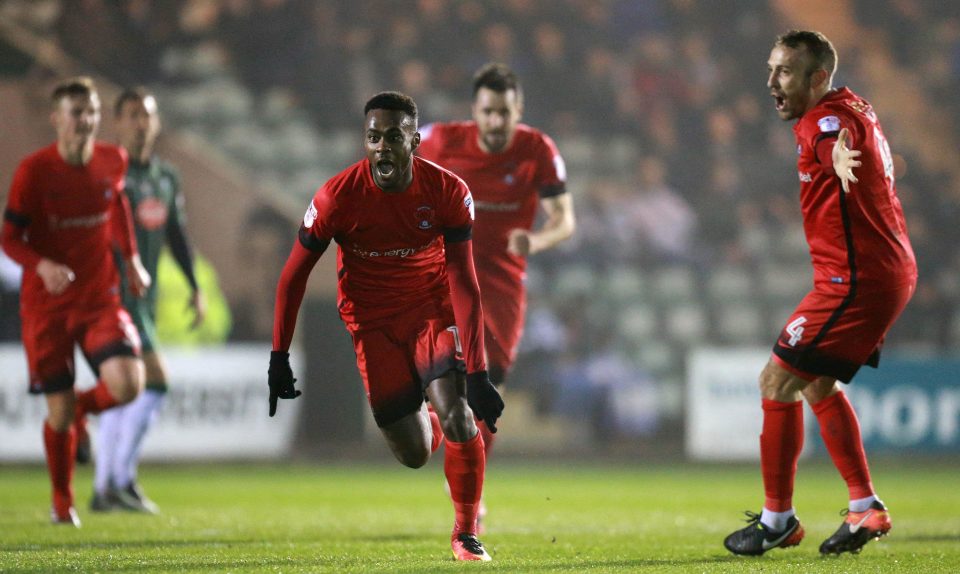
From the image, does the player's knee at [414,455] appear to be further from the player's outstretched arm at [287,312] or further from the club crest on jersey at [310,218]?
the club crest on jersey at [310,218]

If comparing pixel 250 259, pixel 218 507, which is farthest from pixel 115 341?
pixel 250 259

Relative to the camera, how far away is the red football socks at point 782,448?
5.79 m

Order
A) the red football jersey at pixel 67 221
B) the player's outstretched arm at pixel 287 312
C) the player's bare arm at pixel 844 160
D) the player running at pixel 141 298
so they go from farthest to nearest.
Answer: the player running at pixel 141 298
the red football jersey at pixel 67 221
the player's outstretched arm at pixel 287 312
the player's bare arm at pixel 844 160

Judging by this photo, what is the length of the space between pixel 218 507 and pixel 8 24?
7.88m

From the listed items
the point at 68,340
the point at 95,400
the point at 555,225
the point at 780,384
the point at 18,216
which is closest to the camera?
the point at 780,384

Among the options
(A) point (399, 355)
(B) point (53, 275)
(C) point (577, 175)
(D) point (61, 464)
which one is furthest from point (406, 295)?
(C) point (577, 175)

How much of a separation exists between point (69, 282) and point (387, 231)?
2.72 meters

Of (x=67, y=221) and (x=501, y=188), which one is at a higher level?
(x=501, y=188)

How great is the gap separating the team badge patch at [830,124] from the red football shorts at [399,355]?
1753 millimetres

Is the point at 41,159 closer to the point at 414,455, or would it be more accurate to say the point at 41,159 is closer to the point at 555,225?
the point at 555,225

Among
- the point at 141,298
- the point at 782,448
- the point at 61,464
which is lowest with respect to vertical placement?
the point at 61,464

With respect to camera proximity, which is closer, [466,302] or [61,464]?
[466,302]

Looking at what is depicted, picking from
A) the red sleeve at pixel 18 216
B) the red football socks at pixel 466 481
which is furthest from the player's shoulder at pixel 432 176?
the red sleeve at pixel 18 216

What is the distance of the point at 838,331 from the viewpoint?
5613 mm
